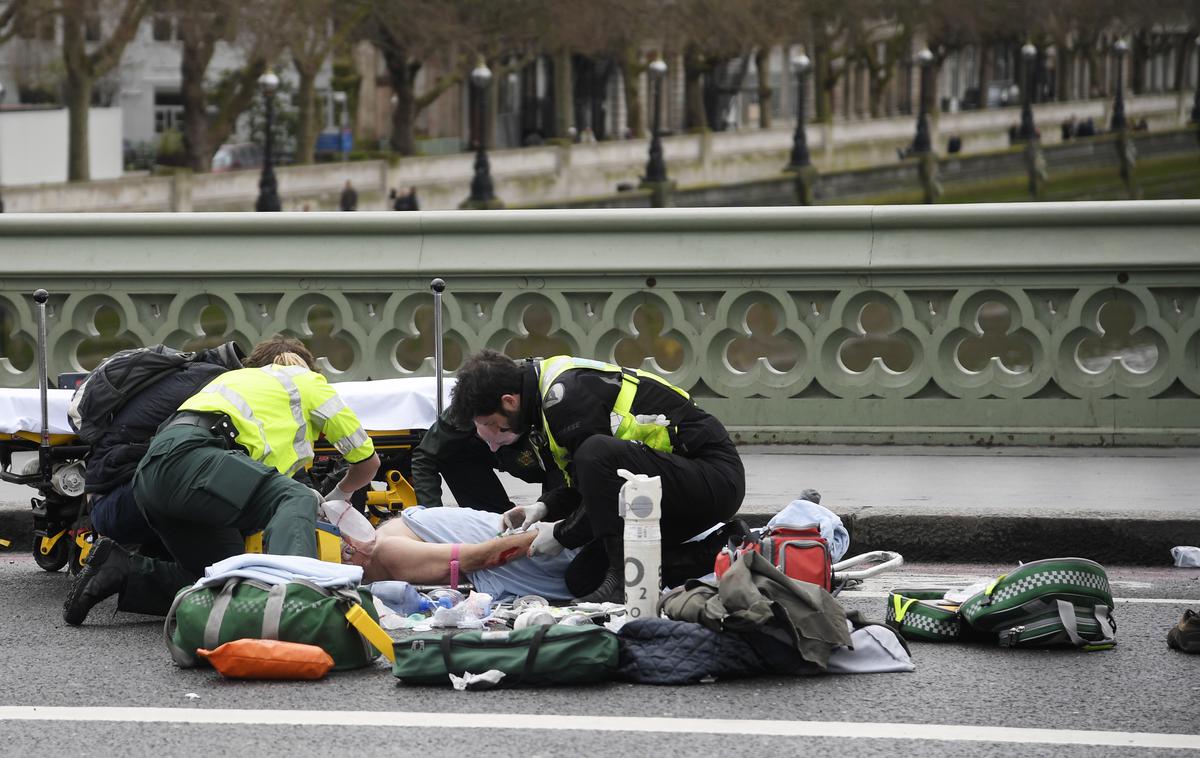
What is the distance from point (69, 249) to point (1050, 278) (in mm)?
5261

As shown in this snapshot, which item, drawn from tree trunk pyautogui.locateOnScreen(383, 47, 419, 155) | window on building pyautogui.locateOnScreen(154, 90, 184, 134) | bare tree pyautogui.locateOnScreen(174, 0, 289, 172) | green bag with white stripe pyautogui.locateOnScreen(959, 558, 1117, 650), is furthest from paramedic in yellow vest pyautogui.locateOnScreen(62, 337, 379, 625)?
window on building pyautogui.locateOnScreen(154, 90, 184, 134)

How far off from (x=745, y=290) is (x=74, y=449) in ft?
12.5

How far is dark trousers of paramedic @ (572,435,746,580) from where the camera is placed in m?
6.53

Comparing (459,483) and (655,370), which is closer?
(459,483)

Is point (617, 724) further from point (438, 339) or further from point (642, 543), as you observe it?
point (438, 339)

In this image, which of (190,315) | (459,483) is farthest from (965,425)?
(190,315)

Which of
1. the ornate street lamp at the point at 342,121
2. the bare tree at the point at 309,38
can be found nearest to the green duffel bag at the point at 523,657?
the bare tree at the point at 309,38

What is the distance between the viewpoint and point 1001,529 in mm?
7926

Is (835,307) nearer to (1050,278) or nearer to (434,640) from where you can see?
(1050,278)

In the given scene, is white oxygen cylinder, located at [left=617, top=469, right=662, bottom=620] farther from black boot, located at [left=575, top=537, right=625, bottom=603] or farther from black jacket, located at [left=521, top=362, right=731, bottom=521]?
black jacket, located at [left=521, top=362, right=731, bottom=521]

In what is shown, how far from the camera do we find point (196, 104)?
1831 inches

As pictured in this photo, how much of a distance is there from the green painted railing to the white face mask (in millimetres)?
3102

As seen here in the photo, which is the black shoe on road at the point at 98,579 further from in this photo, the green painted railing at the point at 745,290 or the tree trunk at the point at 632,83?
the tree trunk at the point at 632,83

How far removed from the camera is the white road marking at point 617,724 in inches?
198
